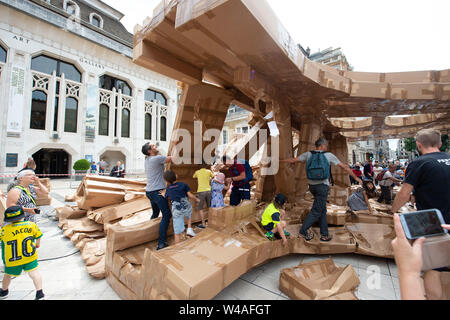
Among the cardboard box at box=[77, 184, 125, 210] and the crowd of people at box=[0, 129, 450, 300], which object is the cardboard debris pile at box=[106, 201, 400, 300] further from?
the cardboard box at box=[77, 184, 125, 210]

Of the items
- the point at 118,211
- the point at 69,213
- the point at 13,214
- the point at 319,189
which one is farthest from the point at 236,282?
the point at 69,213

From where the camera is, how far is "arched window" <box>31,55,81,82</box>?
15440 mm

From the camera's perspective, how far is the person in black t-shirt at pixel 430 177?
6.37 ft

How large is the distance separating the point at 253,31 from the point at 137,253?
3440 millimetres

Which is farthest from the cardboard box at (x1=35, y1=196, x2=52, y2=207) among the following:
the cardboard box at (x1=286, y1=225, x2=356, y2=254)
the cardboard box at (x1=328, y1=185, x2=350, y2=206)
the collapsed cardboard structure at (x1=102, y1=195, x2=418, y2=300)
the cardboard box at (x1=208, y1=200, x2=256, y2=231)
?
the cardboard box at (x1=328, y1=185, x2=350, y2=206)

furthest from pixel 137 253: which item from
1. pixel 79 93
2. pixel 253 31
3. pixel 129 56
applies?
pixel 129 56

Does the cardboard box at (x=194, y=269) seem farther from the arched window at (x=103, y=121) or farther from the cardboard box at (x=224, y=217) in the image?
the arched window at (x=103, y=121)

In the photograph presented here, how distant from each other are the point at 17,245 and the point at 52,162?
20268 millimetres

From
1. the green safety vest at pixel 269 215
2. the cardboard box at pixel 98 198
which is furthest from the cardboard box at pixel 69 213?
the green safety vest at pixel 269 215

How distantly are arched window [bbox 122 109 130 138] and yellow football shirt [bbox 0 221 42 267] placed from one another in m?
19.7

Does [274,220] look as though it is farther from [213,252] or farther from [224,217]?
[213,252]

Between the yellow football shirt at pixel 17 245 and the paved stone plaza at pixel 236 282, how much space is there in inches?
19.3

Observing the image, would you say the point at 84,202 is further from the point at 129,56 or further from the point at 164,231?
the point at 129,56
